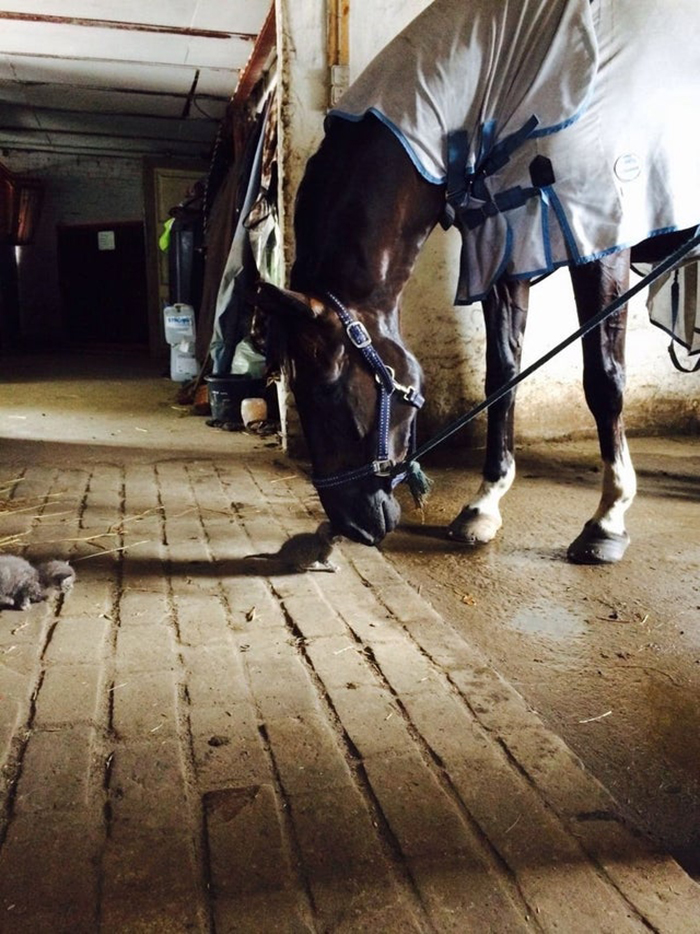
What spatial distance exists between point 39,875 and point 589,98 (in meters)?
2.19

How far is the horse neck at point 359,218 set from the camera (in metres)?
1.93

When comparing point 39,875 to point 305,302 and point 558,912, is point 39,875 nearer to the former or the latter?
point 558,912

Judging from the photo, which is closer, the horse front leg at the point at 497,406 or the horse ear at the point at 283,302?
the horse ear at the point at 283,302

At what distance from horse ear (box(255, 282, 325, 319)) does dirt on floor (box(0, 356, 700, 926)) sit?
0.95 m

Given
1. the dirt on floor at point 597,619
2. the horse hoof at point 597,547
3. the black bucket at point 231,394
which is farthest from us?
the black bucket at point 231,394

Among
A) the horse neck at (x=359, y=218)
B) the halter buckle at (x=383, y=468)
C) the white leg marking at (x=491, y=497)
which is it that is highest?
the horse neck at (x=359, y=218)

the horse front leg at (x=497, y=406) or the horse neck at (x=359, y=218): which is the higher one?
the horse neck at (x=359, y=218)

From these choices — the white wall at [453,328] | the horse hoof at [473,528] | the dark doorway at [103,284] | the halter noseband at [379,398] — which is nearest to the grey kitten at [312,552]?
the halter noseband at [379,398]

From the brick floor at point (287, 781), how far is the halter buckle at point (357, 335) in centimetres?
75

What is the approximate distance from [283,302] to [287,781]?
1064mm

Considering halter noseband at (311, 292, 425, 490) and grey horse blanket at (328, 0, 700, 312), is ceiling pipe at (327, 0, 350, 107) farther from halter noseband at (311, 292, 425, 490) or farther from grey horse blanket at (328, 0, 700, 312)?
halter noseband at (311, 292, 425, 490)

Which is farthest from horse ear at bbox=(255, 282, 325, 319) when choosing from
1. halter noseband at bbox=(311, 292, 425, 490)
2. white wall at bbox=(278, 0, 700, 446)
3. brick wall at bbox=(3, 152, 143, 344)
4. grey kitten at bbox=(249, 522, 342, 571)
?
brick wall at bbox=(3, 152, 143, 344)

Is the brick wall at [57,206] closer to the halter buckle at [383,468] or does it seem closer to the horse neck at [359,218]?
the horse neck at [359,218]

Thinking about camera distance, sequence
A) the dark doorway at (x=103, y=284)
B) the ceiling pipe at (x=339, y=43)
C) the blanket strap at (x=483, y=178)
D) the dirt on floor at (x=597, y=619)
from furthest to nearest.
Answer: the dark doorway at (x=103, y=284) < the ceiling pipe at (x=339, y=43) < the blanket strap at (x=483, y=178) < the dirt on floor at (x=597, y=619)
